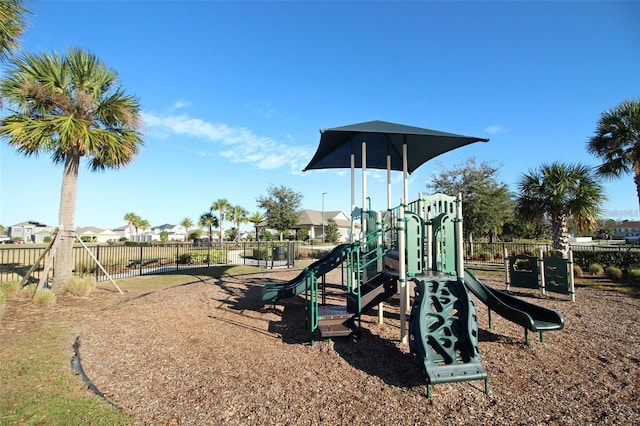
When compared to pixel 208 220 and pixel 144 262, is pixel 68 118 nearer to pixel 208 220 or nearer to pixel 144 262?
pixel 144 262

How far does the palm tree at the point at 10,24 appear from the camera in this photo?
671 cm

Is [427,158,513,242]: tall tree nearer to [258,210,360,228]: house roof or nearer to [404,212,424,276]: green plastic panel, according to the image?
[404,212,424,276]: green plastic panel

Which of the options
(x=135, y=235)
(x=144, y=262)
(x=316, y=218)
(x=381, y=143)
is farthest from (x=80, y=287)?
(x=135, y=235)

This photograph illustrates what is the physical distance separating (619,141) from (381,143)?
1173 cm

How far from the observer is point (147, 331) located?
636cm

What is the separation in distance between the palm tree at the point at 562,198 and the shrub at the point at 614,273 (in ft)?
5.26

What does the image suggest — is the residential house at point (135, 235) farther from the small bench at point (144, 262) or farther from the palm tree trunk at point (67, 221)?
the palm tree trunk at point (67, 221)

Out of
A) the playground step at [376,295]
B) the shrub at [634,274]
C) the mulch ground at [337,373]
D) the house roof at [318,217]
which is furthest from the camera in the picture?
the house roof at [318,217]

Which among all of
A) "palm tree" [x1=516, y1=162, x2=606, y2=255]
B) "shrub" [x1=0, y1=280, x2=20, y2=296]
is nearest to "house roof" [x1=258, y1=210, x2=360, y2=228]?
"palm tree" [x1=516, y1=162, x2=606, y2=255]

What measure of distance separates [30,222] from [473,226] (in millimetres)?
113669

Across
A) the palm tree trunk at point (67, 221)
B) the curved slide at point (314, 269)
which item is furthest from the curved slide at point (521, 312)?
the palm tree trunk at point (67, 221)

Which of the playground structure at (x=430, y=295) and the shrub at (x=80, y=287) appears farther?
the shrub at (x=80, y=287)

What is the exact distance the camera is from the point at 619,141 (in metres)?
13.6

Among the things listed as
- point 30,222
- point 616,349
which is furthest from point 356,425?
point 30,222
